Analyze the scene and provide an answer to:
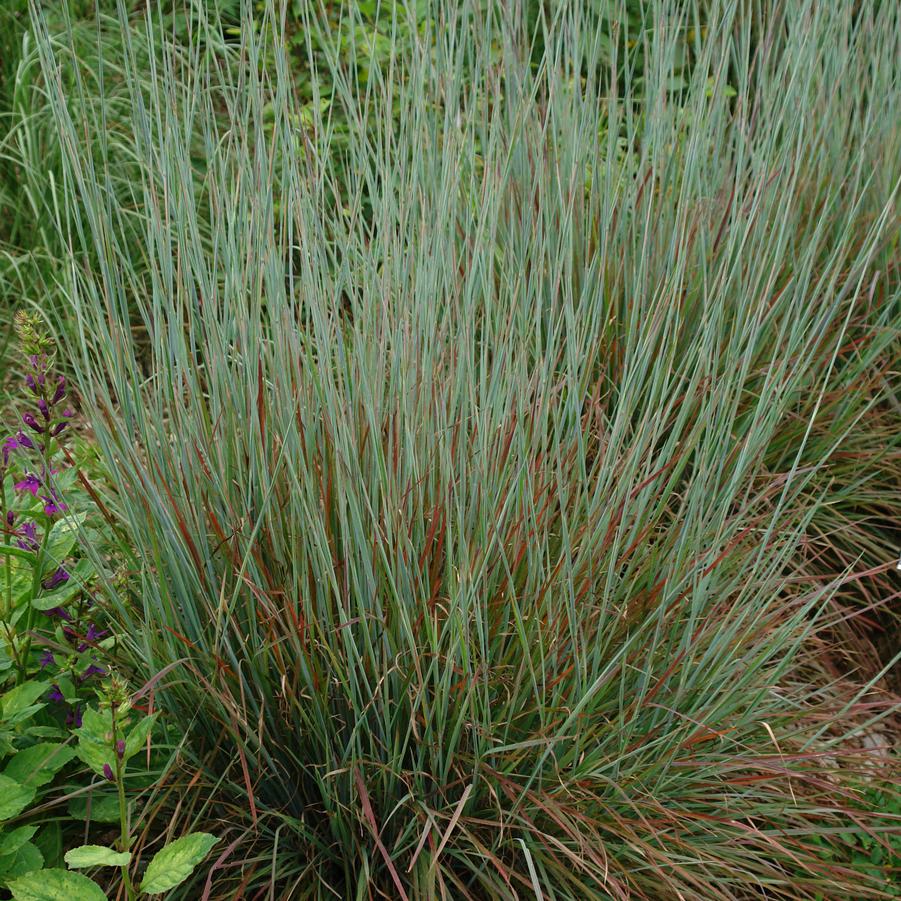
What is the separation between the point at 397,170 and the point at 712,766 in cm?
117

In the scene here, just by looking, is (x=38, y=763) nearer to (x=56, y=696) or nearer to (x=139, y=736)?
(x=56, y=696)

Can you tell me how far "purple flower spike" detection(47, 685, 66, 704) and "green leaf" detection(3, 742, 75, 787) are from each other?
16cm

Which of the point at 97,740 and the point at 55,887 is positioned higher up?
the point at 97,740

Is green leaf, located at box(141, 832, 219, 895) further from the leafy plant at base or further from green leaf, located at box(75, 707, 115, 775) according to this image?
green leaf, located at box(75, 707, 115, 775)

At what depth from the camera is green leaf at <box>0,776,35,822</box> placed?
1523 millimetres

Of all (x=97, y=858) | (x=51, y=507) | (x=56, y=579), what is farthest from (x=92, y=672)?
(x=97, y=858)

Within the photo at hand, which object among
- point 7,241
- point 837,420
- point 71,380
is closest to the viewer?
point 837,420

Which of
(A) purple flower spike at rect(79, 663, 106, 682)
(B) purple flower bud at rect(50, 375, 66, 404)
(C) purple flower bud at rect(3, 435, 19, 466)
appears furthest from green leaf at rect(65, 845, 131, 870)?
(C) purple flower bud at rect(3, 435, 19, 466)

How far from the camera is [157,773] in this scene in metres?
1.77

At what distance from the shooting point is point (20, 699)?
1676 millimetres

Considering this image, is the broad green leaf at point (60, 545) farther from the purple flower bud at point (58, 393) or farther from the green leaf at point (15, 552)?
the purple flower bud at point (58, 393)

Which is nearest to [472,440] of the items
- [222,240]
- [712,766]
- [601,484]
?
[601,484]

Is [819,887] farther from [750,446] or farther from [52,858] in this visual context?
[52,858]

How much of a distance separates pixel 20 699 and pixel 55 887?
341mm
